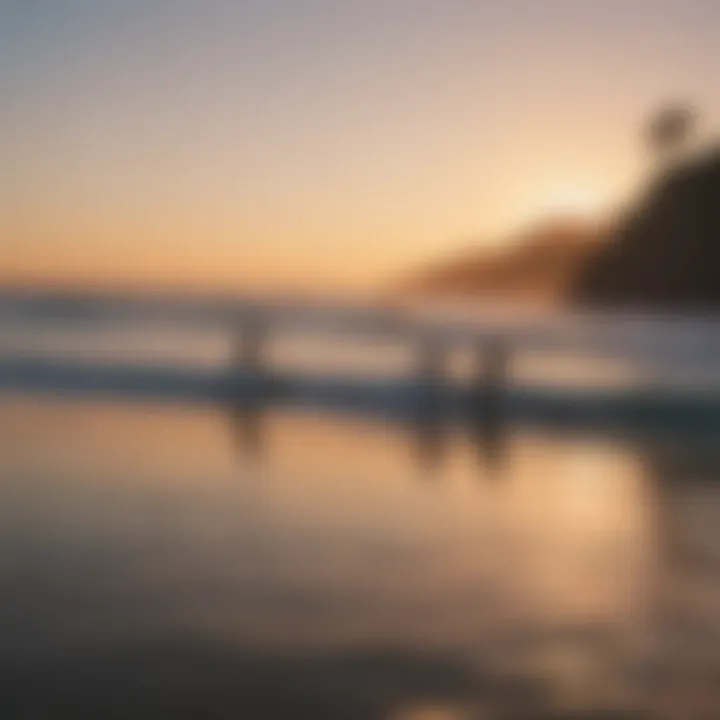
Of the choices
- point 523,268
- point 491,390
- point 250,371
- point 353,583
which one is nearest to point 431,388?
point 491,390

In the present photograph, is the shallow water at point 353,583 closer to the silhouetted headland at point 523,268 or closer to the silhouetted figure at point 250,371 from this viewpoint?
the silhouetted headland at point 523,268

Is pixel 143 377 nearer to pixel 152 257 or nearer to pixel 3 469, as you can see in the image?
pixel 152 257

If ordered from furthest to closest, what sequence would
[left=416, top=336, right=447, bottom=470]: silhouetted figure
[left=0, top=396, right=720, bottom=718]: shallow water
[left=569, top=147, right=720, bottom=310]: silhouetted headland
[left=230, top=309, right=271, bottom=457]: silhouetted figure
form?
1. [left=230, top=309, right=271, bottom=457]: silhouetted figure
2. [left=416, top=336, right=447, bottom=470]: silhouetted figure
3. [left=569, top=147, right=720, bottom=310]: silhouetted headland
4. [left=0, top=396, right=720, bottom=718]: shallow water

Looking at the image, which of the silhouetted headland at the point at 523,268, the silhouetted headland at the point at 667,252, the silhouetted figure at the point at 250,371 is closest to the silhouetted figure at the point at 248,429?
the silhouetted figure at the point at 250,371

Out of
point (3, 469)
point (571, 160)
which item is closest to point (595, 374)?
point (571, 160)

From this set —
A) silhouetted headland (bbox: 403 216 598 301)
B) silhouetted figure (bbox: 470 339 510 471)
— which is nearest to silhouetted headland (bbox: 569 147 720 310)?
silhouetted headland (bbox: 403 216 598 301)

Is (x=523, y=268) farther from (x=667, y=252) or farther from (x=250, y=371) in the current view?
(x=250, y=371)

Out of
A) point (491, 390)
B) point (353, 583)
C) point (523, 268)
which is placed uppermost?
point (523, 268)

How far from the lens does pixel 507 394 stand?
13.3ft

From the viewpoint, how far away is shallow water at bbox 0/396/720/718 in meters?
1.20

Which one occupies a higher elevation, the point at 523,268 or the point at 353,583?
the point at 523,268

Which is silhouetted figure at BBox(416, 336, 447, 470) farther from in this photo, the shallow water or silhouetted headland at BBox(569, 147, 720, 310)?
silhouetted headland at BBox(569, 147, 720, 310)

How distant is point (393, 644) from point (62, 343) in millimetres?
3771

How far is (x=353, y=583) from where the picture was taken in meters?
1.66
